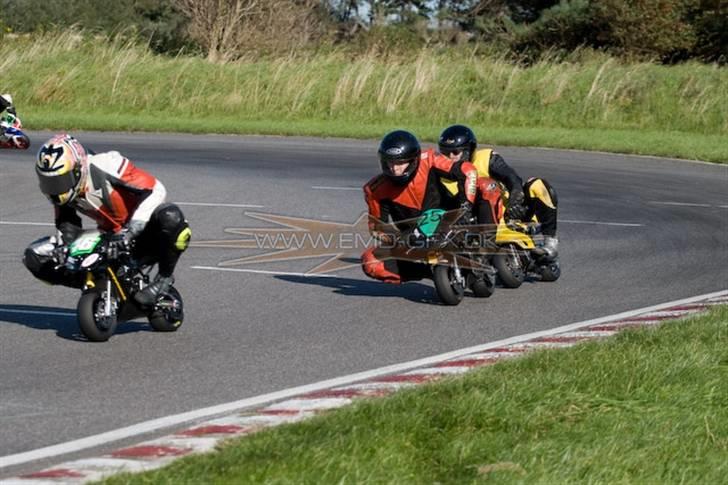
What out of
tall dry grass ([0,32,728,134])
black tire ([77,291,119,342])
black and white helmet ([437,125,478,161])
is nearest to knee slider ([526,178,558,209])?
black and white helmet ([437,125,478,161])

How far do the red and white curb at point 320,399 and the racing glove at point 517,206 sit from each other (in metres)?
1.82

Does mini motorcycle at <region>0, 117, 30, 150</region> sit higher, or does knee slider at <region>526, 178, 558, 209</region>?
knee slider at <region>526, 178, 558, 209</region>

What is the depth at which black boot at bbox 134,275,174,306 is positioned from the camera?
9781 millimetres

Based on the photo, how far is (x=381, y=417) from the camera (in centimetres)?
693

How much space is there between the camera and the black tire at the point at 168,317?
9.99 m

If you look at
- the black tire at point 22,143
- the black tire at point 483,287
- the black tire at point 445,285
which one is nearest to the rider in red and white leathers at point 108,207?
the black tire at point 445,285

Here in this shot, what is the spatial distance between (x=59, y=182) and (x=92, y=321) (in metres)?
0.93

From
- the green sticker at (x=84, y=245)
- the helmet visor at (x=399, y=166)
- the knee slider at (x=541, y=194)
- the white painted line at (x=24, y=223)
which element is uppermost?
the helmet visor at (x=399, y=166)

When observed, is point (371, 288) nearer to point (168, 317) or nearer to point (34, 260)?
point (168, 317)

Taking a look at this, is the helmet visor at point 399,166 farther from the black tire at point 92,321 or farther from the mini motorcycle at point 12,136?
the mini motorcycle at point 12,136

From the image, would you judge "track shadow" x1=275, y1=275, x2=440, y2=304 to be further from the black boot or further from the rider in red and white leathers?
the rider in red and white leathers

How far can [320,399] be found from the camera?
7.62m

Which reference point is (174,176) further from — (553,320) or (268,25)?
(268,25)

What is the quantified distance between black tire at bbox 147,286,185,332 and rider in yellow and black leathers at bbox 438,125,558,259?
2960mm
